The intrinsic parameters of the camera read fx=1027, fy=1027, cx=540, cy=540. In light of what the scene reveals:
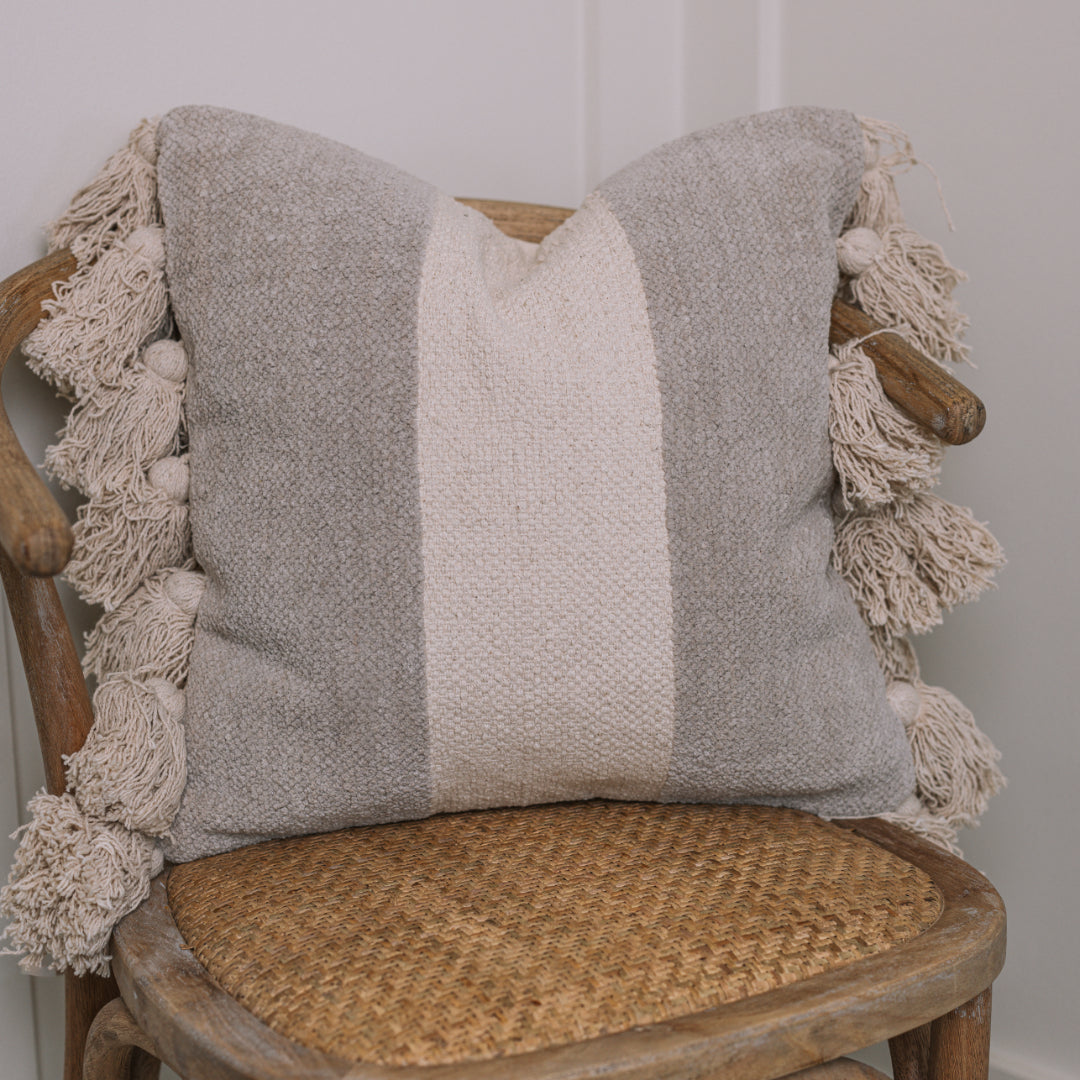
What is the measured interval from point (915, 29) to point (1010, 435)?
383mm

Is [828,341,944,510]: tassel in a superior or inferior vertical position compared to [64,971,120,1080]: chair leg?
superior

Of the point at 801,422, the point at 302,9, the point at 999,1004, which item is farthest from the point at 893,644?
the point at 302,9

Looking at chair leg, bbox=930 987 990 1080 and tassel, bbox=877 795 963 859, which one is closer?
chair leg, bbox=930 987 990 1080

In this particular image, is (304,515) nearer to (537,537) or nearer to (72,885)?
(537,537)

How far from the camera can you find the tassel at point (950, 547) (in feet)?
2.44

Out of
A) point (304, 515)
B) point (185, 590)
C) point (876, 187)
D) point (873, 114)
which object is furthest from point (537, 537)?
point (873, 114)

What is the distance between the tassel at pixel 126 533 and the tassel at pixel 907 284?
1.66ft

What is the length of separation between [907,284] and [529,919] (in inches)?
20.2

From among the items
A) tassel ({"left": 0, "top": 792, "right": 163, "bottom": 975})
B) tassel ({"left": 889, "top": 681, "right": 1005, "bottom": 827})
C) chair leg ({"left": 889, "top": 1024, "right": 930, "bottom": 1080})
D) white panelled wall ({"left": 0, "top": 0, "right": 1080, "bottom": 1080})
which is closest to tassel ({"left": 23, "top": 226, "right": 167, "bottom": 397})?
white panelled wall ({"left": 0, "top": 0, "right": 1080, "bottom": 1080})

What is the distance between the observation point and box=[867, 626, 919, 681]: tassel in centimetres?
80

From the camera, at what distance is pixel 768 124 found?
742mm

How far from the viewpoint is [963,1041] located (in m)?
0.62

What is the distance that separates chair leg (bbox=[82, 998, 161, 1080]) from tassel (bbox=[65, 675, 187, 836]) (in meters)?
0.11

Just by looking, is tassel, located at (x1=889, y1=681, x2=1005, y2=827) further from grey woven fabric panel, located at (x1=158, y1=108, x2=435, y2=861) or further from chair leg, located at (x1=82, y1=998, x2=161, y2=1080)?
chair leg, located at (x1=82, y1=998, x2=161, y2=1080)
